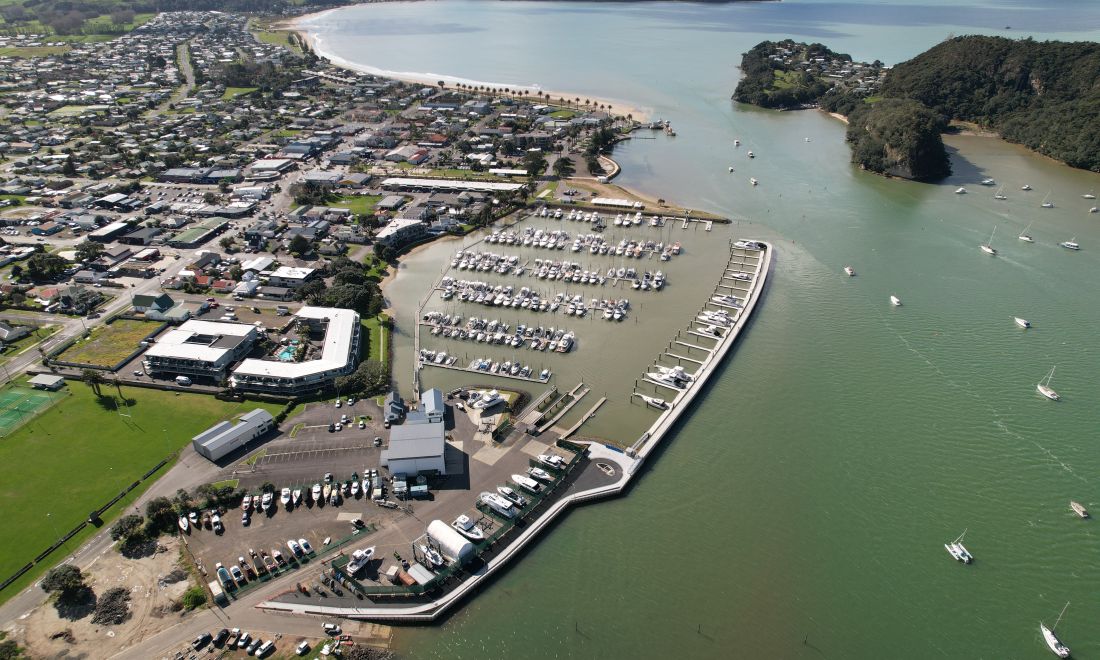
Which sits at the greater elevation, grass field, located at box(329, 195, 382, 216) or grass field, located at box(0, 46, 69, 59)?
grass field, located at box(329, 195, 382, 216)

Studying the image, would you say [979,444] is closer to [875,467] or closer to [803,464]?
[875,467]

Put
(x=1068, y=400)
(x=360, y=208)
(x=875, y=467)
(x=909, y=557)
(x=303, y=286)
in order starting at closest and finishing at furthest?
(x=909, y=557) < (x=875, y=467) < (x=1068, y=400) < (x=303, y=286) < (x=360, y=208)

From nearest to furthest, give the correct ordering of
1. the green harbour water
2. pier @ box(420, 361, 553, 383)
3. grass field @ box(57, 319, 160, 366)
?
the green harbour water
pier @ box(420, 361, 553, 383)
grass field @ box(57, 319, 160, 366)

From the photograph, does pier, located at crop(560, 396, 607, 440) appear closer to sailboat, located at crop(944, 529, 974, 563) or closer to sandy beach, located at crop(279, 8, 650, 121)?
sailboat, located at crop(944, 529, 974, 563)

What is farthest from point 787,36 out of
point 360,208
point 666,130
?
point 360,208

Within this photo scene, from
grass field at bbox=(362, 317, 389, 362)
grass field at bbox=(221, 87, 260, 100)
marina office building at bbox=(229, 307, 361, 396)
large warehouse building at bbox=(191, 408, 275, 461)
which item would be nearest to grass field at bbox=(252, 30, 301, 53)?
grass field at bbox=(221, 87, 260, 100)

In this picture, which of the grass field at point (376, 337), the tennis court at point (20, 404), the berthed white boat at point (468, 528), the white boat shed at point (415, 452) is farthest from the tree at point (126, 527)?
the grass field at point (376, 337)
